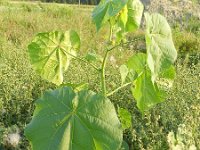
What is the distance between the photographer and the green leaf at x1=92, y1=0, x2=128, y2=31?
5.06 ft

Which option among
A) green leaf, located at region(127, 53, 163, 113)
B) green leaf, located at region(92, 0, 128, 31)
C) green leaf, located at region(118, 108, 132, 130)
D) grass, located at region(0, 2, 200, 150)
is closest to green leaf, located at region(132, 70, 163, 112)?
green leaf, located at region(127, 53, 163, 113)

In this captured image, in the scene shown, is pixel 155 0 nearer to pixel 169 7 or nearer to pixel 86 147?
pixel 169 7

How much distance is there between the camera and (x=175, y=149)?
245 cm

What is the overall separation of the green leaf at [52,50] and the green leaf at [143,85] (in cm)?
25

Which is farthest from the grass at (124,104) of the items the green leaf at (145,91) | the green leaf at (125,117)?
the green leaf at (145,91)

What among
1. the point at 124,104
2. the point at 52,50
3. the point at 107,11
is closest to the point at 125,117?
the point at 52,50

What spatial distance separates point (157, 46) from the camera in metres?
1.61

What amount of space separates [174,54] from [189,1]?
10.8 m

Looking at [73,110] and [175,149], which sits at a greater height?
[73,110]

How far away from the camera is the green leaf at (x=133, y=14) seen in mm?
1705

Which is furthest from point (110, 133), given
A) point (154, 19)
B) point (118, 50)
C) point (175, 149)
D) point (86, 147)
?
point (118, 50)

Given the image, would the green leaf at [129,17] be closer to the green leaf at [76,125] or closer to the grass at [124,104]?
the green leaf at [76,125]

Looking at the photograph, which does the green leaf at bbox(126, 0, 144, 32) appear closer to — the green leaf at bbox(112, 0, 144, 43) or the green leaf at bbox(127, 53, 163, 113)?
the green leaf at bbox(112, 0, 144, 43)

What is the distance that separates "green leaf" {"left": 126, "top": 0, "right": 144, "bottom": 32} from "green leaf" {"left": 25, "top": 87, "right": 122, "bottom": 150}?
0.29m
